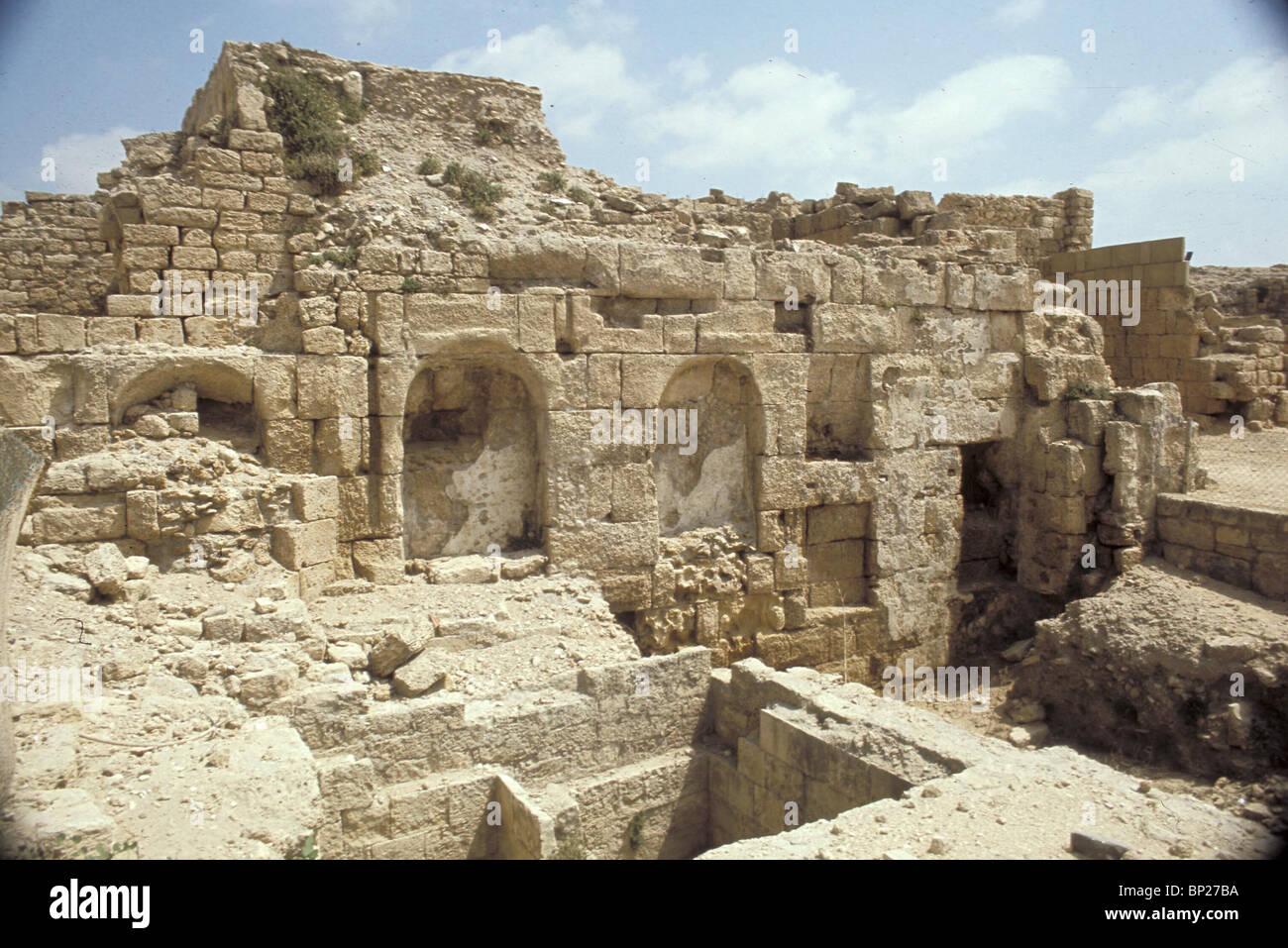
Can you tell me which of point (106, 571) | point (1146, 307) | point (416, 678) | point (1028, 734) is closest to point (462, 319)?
point (416, 678)

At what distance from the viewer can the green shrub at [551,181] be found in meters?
9.31

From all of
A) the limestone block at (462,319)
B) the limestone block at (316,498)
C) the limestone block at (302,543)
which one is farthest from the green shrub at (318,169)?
the limestone block at (302,543)

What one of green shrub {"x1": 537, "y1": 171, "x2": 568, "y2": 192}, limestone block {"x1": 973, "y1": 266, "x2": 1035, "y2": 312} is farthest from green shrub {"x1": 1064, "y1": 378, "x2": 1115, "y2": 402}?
green shrub {"x1": 537, "y1": 171, "x2": 568, "y2": 192}

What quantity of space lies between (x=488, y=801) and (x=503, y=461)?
3.47 meters

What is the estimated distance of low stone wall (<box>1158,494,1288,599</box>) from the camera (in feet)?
28.3

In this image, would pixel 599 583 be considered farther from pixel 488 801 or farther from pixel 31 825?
pixel 31 825

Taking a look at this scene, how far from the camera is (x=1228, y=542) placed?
30.0 ft

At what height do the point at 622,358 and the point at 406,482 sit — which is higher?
the point at 622,358

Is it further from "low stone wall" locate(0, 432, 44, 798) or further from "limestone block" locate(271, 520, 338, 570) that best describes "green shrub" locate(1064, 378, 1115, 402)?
"low stone wall" locate(0, 432, 44, 798)

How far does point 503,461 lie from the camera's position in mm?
8664

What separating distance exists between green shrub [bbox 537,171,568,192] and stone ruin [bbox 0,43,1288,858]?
0.11m
